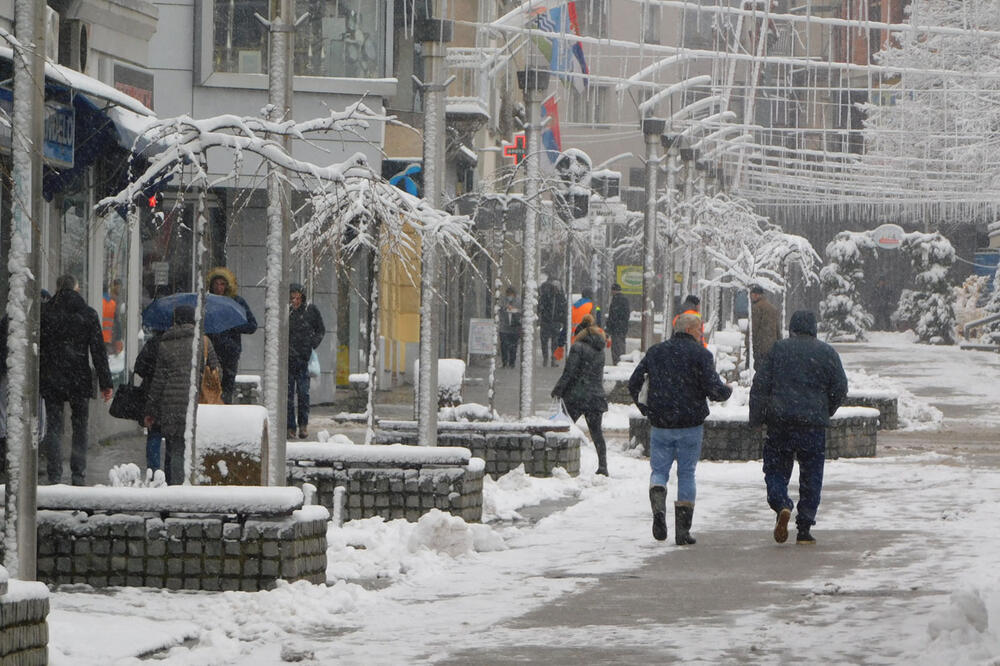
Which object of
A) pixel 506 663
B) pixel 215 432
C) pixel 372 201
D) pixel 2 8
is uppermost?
pixel 2 8

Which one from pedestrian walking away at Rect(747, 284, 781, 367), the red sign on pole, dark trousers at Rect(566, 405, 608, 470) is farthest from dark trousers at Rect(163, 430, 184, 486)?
the red sign on pole

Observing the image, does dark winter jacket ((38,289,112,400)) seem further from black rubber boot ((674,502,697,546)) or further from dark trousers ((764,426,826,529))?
dark trousers ((764,426,826,529))

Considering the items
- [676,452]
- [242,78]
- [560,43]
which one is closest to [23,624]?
[676,452]

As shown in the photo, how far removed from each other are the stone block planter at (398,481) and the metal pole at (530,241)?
6.74m

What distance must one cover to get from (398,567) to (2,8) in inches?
267

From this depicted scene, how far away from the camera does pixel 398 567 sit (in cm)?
1184

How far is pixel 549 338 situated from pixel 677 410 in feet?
92.6

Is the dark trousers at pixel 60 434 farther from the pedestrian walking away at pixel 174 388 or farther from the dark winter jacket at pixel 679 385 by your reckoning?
the dark winter jacket at pixel 679 385

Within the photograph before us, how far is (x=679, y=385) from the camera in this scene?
1355 cm

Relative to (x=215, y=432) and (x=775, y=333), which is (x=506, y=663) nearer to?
(x=215, y=432)

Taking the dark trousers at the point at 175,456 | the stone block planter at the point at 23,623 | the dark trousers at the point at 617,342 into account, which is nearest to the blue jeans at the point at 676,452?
the dark trousers at the point at 175,456

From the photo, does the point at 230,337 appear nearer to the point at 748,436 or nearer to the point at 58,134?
the point at 58,134

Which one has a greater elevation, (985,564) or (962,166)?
(962,166)

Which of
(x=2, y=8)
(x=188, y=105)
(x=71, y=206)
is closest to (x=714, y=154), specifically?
(x=188, y=105)
